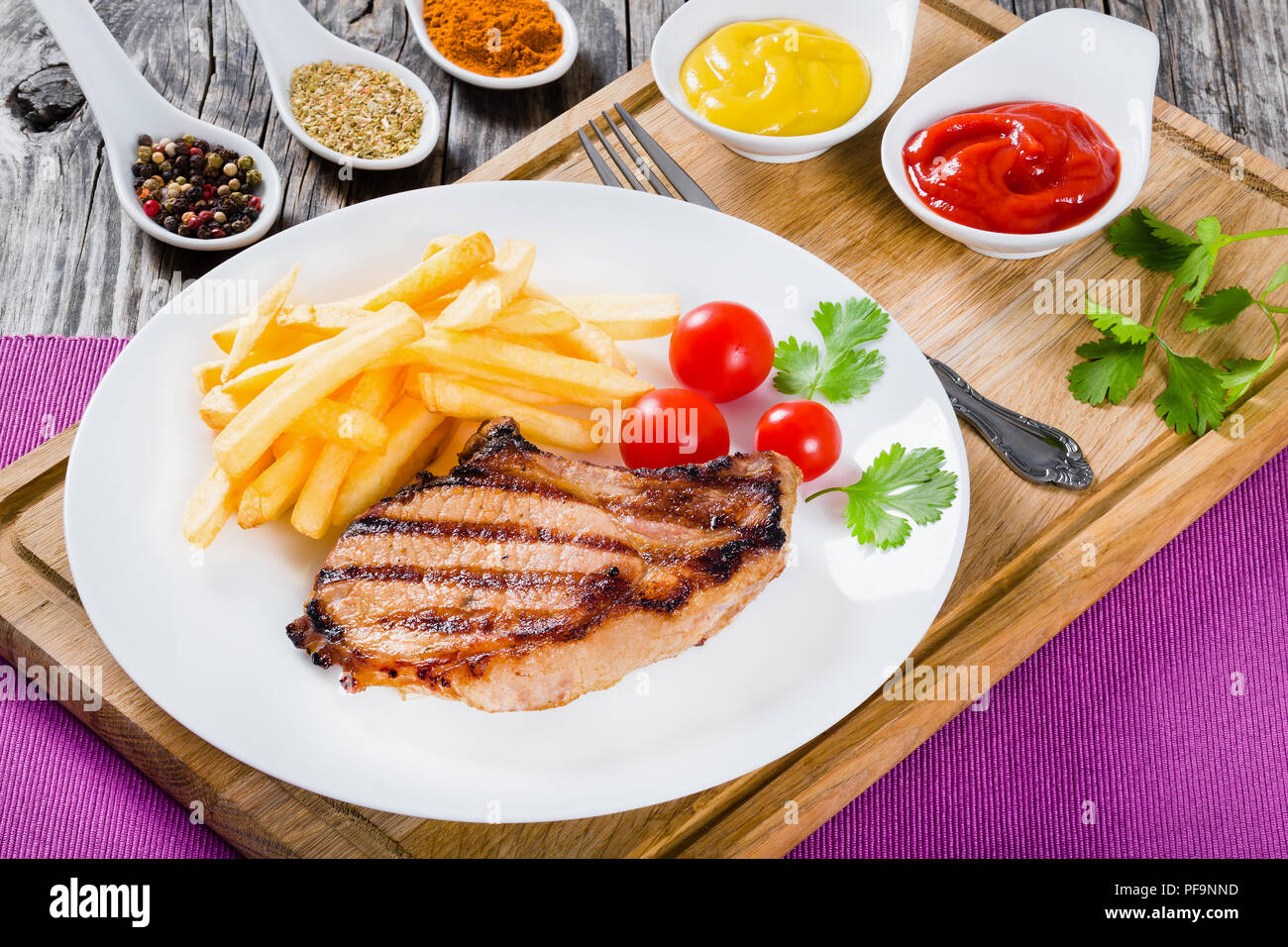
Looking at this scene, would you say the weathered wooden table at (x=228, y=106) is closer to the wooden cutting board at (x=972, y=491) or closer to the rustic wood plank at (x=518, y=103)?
the rustic wood plank at (x=518, y=103)

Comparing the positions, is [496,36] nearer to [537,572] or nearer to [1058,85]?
[1058,85]

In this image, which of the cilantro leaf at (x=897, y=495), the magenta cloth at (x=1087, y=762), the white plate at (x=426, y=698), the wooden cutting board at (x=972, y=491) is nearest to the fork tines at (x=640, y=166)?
the wooden cutting board at (x=972, y=491)

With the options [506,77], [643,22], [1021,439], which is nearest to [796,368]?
[1021,439]

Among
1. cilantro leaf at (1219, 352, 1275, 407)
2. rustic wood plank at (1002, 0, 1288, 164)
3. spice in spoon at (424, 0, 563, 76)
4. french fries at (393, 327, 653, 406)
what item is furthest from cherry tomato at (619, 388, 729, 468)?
rustic wood plank at (1002, 0, 1288, 164)

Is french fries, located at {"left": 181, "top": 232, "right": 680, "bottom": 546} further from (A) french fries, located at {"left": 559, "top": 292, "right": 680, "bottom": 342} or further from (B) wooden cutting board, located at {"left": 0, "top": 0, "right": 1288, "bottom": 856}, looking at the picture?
(B) wooden cutting board, located at {"left": 0, "top": 0, "right": 1288, "bottom": 856}

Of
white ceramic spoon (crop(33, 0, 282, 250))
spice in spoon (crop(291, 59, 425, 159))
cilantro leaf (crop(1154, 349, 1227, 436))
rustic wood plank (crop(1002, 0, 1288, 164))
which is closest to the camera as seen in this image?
cilantro leaf (crop(1154, 349, 1227, 436))
